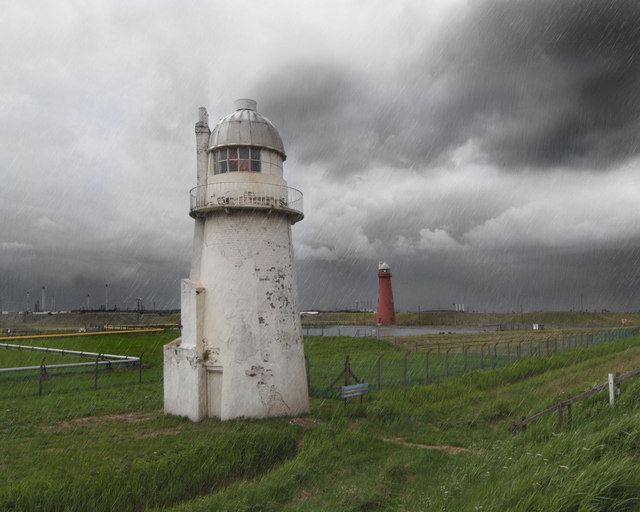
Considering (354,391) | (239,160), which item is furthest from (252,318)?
(239,160)

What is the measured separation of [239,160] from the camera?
15.5 metres

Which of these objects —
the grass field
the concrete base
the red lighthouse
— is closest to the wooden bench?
the grass field

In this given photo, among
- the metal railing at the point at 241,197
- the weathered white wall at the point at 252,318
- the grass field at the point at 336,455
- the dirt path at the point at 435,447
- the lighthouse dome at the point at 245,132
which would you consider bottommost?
the dirt path at the point at 435,447

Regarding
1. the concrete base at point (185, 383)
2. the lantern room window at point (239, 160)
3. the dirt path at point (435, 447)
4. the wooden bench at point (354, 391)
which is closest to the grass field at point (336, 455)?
the dirt path at point (435, 447)

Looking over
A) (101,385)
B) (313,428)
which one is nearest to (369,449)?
(313,428)

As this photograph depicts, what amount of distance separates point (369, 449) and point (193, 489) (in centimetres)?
431

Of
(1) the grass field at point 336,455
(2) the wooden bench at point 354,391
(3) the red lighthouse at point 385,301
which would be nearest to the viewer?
(1) the grass field at point 336,455

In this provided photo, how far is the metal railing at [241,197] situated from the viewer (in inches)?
589

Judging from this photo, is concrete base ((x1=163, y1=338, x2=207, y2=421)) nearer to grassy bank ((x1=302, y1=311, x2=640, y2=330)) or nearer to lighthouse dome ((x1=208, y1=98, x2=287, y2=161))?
lighthouse dome ((x1=208, y1=98, x2=287, y2=161))

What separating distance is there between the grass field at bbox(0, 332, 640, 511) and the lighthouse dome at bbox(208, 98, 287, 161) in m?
9.00

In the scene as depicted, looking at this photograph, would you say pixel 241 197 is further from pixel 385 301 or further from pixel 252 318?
pixel 385 301

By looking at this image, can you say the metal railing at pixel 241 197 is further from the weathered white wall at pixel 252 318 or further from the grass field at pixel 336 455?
the grass field at pixel 336 455

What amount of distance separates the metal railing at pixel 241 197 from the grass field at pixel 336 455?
676 centimetres

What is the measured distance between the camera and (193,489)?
30.7 feet
